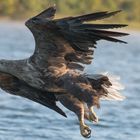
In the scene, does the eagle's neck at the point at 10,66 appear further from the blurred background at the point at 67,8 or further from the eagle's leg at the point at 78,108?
the blurred background at the point at 67,8

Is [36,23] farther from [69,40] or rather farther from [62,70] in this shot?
[62,70]

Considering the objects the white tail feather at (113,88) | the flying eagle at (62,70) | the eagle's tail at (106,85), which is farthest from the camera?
the white tail feather at (113,88)

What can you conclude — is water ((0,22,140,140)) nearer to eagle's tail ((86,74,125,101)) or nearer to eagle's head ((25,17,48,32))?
eagle's tail ((86,74,125,101))

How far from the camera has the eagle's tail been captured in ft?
36.8

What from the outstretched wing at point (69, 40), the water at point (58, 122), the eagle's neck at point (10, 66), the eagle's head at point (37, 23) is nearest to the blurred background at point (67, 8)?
the water at point (58, 122)

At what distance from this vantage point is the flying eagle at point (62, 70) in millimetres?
10984

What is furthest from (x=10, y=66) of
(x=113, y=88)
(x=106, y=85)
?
(x=113, y=88)

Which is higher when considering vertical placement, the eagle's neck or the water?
the water

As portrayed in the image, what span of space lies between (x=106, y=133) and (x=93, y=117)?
9.45 feet

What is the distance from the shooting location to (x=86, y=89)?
11148 mm

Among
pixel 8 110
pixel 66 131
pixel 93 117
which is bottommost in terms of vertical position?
pixel 93 117

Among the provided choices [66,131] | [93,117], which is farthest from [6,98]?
[93,117]

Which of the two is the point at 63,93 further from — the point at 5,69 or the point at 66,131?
the point at 66,131

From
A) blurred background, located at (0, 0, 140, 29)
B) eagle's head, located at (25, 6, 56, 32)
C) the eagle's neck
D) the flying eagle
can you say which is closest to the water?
the flying eagle
